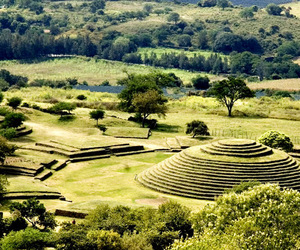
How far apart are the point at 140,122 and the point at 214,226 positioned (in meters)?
53.1

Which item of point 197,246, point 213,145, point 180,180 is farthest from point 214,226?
point 213,145

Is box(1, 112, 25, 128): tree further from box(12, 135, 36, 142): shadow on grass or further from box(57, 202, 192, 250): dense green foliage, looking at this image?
box(57, 202, 192, 250): dense green foliage

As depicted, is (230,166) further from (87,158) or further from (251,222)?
(251,222)

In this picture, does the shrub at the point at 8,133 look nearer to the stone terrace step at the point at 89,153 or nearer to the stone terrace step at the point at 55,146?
the stone terrace step at the point at 55,146

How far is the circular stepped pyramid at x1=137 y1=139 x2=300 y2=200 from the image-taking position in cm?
5864

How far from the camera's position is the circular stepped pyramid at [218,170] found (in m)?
58.6

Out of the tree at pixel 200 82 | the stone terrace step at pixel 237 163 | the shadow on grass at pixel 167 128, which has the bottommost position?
the tree at pixel 200 82

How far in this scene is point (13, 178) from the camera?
2346 inches

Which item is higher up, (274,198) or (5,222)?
(274,198)

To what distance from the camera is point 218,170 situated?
196 feet

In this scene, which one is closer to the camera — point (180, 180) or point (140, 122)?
point (180, 180)

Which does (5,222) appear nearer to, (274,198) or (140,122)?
(274,198)

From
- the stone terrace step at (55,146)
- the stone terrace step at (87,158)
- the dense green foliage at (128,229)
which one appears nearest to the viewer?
the dense green foliage at (128,229)

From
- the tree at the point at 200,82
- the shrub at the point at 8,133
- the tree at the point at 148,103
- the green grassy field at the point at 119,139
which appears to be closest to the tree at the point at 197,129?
the green grassy field at the point at 119,139
